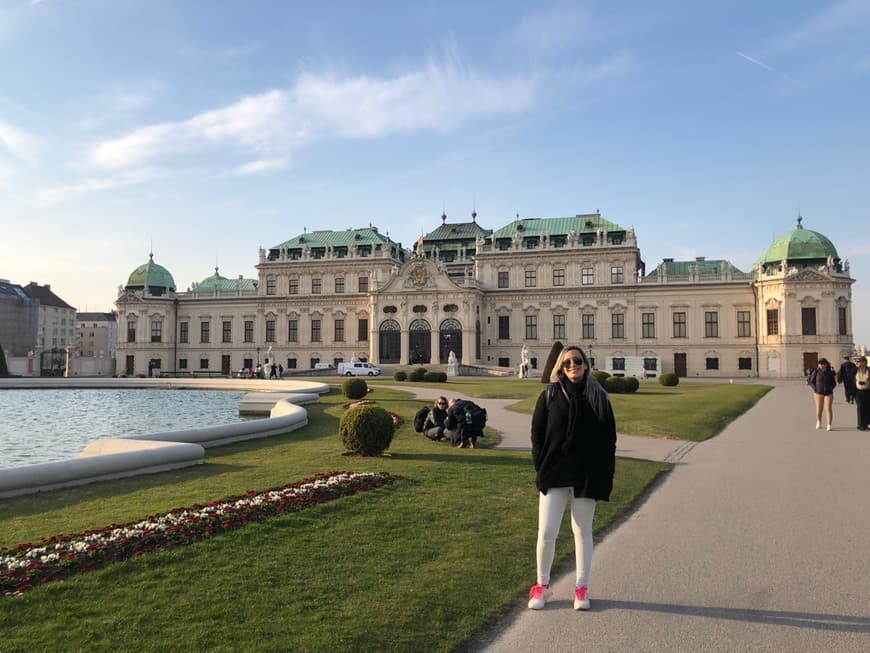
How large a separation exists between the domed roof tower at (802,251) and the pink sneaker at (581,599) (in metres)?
68.8

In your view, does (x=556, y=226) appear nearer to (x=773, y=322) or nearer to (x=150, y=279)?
(x=773, y=322)

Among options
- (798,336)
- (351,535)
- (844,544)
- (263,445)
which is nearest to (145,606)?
(351,535)

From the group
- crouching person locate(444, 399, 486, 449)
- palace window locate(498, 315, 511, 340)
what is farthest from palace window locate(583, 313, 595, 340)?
crouching person locate(444, 399, 486, 449)

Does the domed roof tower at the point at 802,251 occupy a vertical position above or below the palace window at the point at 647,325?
above

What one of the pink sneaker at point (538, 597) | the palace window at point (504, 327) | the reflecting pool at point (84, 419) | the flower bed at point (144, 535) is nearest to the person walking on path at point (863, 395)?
the flower bed at point (144, 535)

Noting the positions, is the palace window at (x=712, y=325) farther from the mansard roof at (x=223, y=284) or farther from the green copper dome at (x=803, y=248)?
the mansard roof at (x=223, y=284)

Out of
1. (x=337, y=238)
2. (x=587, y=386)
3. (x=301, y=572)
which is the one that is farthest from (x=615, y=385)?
(x=337, y=238)

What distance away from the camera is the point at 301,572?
7.22 meters

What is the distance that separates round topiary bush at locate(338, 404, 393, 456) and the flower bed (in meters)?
3.88

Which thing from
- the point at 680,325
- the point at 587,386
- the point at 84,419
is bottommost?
the point at 84,419

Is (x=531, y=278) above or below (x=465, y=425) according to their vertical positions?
above

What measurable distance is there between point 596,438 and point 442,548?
2.72m

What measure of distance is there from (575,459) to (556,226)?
71.7 m

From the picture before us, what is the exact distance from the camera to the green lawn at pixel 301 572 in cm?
569
